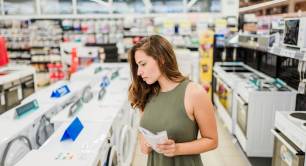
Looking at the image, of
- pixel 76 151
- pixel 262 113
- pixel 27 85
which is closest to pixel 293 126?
pixel 262 113

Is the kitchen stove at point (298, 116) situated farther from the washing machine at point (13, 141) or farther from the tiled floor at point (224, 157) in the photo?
the washing machine at point (13, 141)

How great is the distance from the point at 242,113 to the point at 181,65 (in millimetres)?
4352

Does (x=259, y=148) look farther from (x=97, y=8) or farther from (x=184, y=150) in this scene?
(x=97, y=8)

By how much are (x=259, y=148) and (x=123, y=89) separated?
2085mm

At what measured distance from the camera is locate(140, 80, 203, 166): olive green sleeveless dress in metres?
1.77

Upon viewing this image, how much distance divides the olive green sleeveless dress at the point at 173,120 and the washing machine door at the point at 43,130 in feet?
5.27

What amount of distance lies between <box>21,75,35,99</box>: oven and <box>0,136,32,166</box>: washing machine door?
13.8 feet

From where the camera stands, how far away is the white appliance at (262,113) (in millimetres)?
3971

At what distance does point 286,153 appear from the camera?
2787mm

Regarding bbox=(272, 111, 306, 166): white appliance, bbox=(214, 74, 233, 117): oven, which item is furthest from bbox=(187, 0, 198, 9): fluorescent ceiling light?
bbox=(272, 111, 306, 166): white appliance

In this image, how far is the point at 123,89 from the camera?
4.56 metres

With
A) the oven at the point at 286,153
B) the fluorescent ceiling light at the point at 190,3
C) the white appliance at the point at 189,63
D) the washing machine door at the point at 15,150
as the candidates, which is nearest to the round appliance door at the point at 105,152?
the washing machine door at the point at 15,150

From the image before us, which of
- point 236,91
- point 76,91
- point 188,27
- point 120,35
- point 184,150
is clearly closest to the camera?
point 184,150

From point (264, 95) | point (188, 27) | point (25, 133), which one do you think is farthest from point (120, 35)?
point (25, 133)
